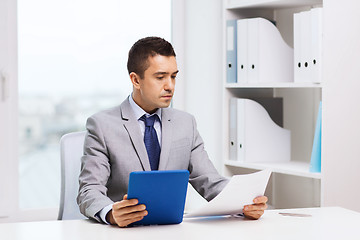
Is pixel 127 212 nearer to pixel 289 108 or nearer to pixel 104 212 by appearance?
pixel 104 212

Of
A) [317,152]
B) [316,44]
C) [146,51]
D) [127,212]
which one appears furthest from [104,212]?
[316,44]

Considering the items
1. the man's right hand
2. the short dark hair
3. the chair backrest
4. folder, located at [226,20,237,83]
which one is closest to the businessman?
the short dark hair

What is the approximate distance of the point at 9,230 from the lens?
1659 mm

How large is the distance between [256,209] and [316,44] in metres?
1.07

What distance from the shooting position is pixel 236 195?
5.77 ft

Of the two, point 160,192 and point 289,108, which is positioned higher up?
point 289,108

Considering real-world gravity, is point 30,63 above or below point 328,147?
above

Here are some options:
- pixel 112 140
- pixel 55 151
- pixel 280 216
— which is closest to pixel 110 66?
pixel 55 151

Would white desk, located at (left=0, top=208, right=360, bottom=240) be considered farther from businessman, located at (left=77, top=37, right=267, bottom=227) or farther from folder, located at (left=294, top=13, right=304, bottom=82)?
folder, located at (left=294, top=13, right=304, bottom=82)

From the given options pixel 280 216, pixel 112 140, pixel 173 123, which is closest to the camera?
pixel 280 216

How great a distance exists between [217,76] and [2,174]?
134 centimetres

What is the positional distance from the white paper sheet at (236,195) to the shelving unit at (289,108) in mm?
1144

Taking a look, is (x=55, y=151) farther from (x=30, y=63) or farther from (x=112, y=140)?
(x=112, y=140)

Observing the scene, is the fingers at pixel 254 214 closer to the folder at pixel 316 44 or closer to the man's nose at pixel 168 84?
the man's nose at pixel 168 84
